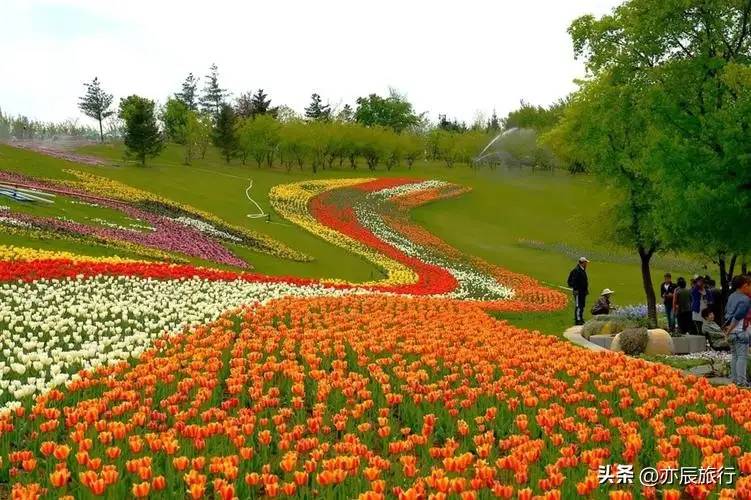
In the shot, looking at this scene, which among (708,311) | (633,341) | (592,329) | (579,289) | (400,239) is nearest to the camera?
(633,341)

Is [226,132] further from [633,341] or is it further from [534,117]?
[633,341]

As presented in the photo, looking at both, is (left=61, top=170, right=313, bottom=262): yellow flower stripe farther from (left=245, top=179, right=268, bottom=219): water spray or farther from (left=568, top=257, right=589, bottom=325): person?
(left=568, top=257, right=589, bottom=325): person

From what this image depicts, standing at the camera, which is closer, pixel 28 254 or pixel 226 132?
pixel 28 254

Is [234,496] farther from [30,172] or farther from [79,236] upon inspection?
[30,172]

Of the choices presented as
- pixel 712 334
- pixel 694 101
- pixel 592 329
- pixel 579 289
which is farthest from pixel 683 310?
pixel 694 101

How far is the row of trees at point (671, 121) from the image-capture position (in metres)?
16.3

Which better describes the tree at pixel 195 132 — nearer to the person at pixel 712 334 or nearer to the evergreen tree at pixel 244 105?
the evergreen tree at pixel 244 105

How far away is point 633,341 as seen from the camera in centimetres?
1677

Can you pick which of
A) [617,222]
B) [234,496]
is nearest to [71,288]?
[234,496]

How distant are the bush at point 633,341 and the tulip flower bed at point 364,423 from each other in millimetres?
5063

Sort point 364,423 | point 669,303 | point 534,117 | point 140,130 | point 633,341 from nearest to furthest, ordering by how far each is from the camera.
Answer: point 364,423 → point 633,341 → point 669,303 → point 140,130 → point 534,117

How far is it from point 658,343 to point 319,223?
3613cm

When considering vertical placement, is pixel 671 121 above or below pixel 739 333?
above

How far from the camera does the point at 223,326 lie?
13109mm
